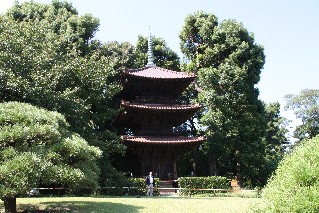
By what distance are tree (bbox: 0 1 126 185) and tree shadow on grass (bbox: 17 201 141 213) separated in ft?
16.1

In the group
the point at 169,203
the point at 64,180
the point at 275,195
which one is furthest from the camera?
the point at 169,203

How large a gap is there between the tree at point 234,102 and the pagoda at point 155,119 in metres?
3.83

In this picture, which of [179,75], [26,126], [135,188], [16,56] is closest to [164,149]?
→ [135,188]

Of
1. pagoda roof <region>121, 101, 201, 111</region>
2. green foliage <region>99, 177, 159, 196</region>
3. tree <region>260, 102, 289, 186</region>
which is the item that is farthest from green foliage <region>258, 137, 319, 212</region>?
tree <region>260, 102, 289, 186</region>

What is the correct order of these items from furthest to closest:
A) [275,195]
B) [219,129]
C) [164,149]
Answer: [219,129], [164,149], [275,195]

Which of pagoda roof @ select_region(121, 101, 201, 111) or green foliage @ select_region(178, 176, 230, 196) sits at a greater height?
pagoda roof @ select_region(121, 101, 201, 111)

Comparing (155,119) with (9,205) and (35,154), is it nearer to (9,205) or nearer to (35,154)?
(9,205)

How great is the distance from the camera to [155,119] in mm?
27812

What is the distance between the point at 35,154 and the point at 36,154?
0.10 metres

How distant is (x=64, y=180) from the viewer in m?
12.2

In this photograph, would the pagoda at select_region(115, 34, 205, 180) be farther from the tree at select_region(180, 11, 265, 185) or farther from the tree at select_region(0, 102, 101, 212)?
the tree at select_region(0, 102, 101, 212)

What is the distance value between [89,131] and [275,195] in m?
18.6

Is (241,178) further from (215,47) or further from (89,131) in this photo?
(89,131)

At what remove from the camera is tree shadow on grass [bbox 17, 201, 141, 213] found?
1367cm
